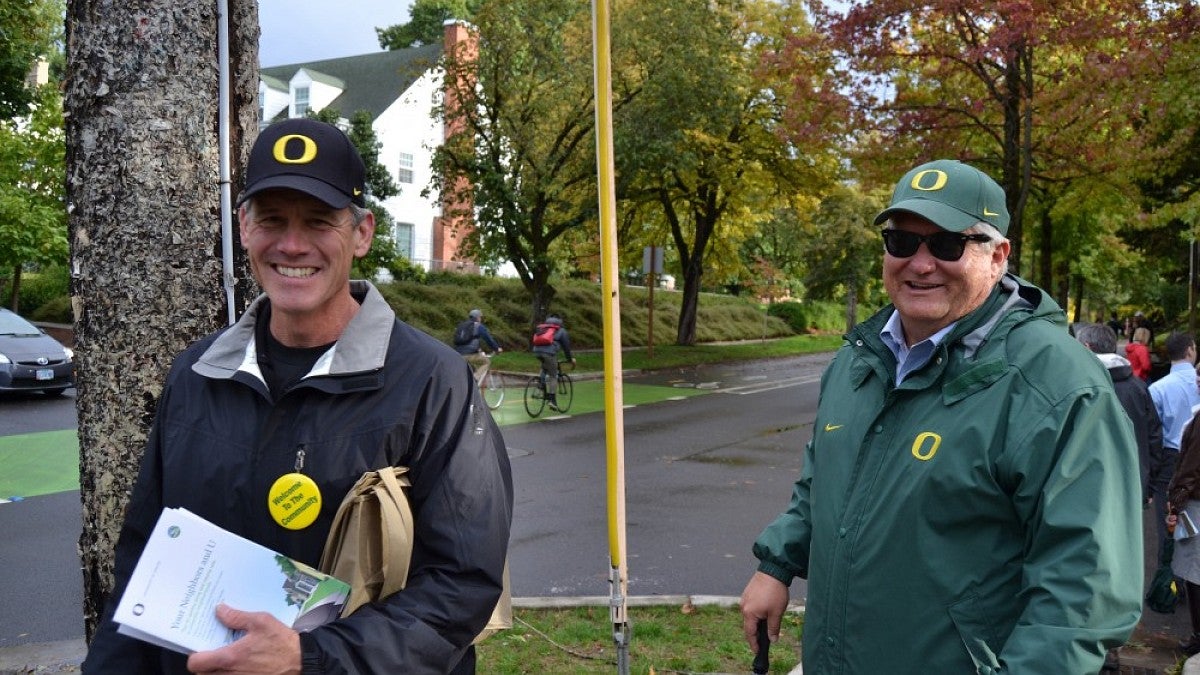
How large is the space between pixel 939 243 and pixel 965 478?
626mm

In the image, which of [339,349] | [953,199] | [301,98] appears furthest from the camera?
[301,98]

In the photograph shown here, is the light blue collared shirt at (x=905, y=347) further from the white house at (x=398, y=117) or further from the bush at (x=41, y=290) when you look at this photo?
the white house at (x=398, y=117)

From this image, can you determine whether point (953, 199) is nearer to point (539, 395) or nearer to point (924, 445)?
point (924, 445)

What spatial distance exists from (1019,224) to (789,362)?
672 inches

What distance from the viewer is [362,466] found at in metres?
2.08

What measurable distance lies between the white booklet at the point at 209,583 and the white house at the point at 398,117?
40.4 metres

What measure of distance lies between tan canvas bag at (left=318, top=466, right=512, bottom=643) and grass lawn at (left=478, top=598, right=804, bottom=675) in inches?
133

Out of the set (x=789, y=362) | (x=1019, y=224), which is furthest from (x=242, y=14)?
(x=789, y=362)

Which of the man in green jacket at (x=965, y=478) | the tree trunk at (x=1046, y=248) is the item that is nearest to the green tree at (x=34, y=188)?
the man in green jacket at (x=965, y=478)

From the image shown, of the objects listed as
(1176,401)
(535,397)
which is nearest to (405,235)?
(535,397)

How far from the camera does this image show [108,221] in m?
3.24

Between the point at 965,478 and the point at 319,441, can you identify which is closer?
the point at 319,441

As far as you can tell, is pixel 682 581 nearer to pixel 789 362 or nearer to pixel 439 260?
pixel 789 362

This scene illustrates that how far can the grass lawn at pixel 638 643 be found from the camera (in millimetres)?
5410
